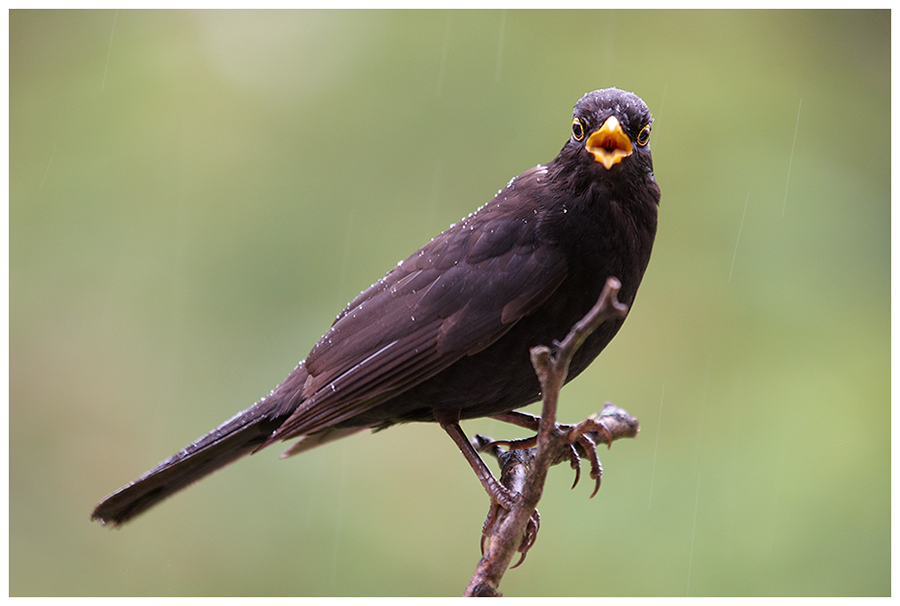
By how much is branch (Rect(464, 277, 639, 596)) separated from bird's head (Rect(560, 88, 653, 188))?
453mm

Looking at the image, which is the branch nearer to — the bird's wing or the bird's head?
the bird's wing

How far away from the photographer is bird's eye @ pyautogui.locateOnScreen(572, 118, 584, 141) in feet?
8.11

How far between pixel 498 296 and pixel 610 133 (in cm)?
56

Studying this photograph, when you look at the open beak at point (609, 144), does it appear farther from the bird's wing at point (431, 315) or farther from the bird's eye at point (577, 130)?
the bird's wing at point (431, 315)

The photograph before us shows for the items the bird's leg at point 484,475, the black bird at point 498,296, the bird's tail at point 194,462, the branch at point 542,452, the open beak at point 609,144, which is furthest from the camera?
the bird's tail at point 194,462

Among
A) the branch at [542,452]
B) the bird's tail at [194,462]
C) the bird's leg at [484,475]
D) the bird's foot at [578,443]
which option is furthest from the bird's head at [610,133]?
the bird's tail at [194,462]

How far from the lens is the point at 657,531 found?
13.9 feet

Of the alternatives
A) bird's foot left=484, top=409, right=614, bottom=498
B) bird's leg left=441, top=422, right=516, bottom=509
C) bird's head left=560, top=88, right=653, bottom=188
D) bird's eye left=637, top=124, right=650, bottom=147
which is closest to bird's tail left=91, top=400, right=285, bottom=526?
bird's leg left=441, top=422, right=516, bottom=509

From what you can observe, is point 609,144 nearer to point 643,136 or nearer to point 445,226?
point 643,136

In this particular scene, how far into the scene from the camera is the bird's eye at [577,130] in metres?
2.47

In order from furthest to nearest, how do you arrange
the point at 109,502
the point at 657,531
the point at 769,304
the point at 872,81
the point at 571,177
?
1. the point at 872,81
2. the point at 769,304
3. the point at 657,531
4. the point at 109,502
5. the point at 571,177
